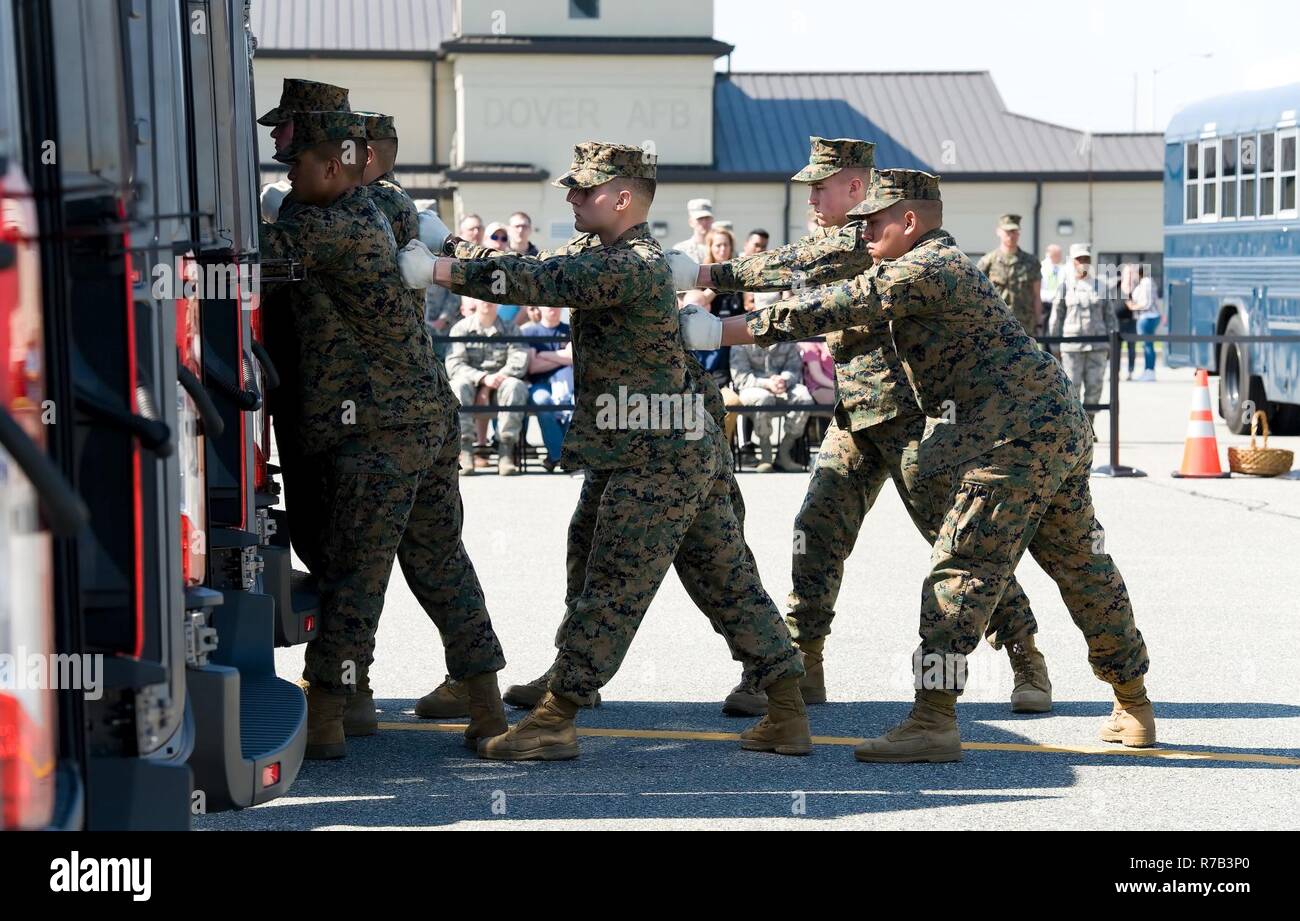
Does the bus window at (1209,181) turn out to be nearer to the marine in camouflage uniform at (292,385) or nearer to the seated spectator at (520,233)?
the seated spectator at (520,233)

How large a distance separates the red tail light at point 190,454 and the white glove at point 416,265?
1.49m

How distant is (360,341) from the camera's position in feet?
21.8

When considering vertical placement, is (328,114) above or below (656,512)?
above

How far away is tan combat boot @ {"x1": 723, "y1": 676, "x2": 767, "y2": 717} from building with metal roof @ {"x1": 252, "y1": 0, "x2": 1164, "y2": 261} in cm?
3407

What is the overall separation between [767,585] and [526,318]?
660 cm

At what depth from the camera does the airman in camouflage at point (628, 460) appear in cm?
650

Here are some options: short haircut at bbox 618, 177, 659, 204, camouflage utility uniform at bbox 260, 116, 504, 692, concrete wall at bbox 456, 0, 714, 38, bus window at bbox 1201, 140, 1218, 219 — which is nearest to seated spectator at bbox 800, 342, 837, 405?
bus window at bbox 1201, 140, 1218, 219

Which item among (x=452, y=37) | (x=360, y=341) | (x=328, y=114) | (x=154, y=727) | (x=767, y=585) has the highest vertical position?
(x=452, y=37)

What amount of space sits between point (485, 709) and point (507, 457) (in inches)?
371

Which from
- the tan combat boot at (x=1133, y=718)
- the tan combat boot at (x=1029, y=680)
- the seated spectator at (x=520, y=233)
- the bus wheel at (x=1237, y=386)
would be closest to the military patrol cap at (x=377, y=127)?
the tan combat boot at (x=1029, y=680)

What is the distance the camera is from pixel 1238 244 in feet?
68.0

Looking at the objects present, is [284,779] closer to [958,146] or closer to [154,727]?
[154,727]

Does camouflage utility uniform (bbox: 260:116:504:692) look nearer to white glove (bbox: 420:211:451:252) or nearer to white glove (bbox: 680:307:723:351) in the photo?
white glove (bbox: 420:211:451:252)

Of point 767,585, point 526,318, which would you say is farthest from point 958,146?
point 767,585
